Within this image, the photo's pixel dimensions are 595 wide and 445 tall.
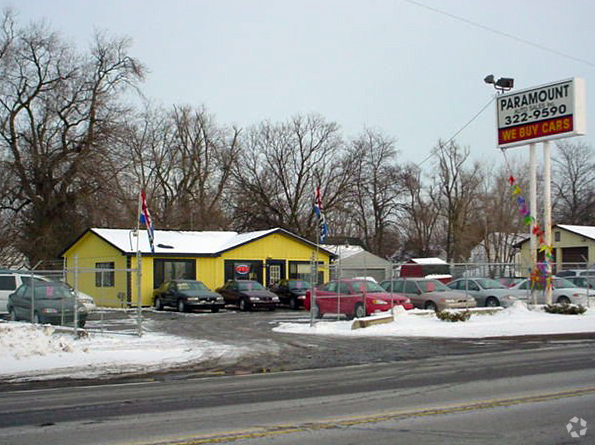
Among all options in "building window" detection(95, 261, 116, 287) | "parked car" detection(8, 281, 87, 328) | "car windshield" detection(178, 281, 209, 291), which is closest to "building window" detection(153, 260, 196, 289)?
"building window" detection(95, 261, 116, 287)

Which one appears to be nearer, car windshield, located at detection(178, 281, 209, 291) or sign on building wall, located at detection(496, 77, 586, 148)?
sign on building wall, located at detection(496, 77, 586, 148)

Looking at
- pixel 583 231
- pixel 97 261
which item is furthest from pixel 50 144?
pixel 583 231

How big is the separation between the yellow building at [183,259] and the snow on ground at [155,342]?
45.9ft

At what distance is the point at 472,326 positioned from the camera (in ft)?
77.3

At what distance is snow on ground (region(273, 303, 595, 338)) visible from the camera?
73.4 ft

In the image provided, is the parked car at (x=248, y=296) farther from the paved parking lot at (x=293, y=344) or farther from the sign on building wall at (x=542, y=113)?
the sign on building wall at (x=542, y=113)

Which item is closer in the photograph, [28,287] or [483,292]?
[28,287]

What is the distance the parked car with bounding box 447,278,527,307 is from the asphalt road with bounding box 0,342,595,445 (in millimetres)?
16887

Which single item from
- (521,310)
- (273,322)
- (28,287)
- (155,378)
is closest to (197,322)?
(273,322)

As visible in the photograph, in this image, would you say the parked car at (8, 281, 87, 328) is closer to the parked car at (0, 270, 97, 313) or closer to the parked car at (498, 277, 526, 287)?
the parked car at (0, 270, 97, 313)

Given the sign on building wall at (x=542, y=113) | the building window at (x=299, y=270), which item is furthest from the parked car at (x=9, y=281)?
the sign on building wall at (x=542, y=113)

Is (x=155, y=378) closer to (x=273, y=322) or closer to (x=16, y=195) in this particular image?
(x=273, y=322)

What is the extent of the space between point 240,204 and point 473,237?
24.9 metres

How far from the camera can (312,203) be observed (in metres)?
64.1
